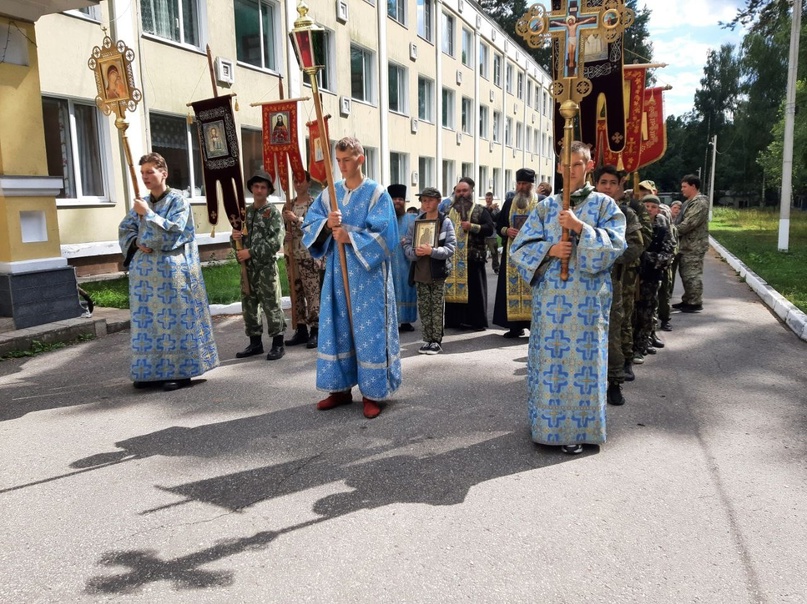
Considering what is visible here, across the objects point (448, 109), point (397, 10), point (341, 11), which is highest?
point (397, 10)

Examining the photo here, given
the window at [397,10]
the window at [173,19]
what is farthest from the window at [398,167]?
the window at [173,19]

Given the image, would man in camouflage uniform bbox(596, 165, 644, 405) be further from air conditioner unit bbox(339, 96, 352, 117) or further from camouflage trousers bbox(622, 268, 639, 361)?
air conditioner unit bbox(339, 96, 352, 117)

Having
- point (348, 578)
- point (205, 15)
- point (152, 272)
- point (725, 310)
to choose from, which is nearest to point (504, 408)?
point (348, 578)

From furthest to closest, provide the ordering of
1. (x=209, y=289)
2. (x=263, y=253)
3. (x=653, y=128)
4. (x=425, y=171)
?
(x=425, y=171)
(x=209, y=289)
(x=653, y=128)
(x=263, y=253)

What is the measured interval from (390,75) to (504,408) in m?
19.6

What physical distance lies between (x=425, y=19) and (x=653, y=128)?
19048 millimetres

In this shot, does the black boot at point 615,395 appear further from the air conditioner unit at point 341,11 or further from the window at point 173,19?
the air conditioner unit at point 341,11

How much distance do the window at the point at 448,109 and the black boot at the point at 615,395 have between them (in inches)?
935

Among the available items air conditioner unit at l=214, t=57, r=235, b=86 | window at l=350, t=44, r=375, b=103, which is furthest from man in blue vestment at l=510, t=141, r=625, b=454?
window at l=350, t=44, r=375, b=103

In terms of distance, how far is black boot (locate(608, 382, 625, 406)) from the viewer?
5.21m

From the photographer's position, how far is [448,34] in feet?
90.0

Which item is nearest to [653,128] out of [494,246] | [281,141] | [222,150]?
[494,246]

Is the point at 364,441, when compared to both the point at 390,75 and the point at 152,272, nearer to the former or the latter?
the point at 152,272

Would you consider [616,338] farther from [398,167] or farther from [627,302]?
[398,167]
